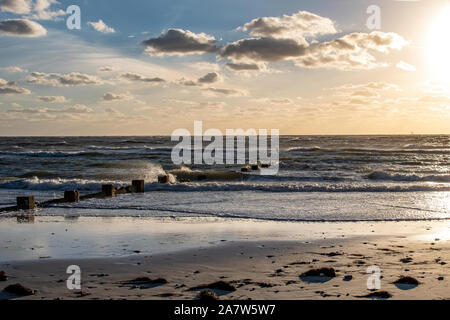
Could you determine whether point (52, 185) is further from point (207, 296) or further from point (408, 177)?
point (408, 177)

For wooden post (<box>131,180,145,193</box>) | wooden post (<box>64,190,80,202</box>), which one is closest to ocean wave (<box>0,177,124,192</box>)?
wooden post (<box>131,180,145,193</box>)

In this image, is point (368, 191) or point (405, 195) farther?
point (368, 191)

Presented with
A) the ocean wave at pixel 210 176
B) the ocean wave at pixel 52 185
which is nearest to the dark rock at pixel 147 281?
the ocean wave at pixel 52 185

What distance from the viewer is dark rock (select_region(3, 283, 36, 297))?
5273mm

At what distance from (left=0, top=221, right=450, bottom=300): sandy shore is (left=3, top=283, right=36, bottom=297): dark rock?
10 cm

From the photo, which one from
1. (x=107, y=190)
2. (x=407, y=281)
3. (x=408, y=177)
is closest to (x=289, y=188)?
(x=107, y=190)

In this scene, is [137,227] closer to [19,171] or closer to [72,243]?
[72,243]

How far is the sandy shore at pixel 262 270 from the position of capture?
529 cm

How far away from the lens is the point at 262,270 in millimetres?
6473

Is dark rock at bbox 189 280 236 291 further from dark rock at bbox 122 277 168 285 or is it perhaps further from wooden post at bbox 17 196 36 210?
wooden post at bbox 17 196 36 210

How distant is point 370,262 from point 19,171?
2768 cm

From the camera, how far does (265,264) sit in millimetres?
6848
